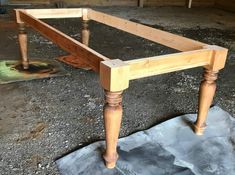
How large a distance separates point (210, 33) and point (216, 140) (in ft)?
10.2

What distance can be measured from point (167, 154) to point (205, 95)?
1.26 ft

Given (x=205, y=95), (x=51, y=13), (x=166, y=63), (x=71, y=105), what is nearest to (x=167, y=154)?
(x=205, y=95)

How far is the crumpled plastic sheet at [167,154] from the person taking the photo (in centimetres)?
144

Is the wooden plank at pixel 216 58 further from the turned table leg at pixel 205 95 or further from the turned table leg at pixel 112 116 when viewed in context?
the turned table leg at pixel 112 116

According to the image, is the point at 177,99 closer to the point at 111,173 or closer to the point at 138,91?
the point at 138,91

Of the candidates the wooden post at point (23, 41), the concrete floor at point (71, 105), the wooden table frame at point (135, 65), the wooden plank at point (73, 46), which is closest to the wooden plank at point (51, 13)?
the wooden post at point (23, 41)

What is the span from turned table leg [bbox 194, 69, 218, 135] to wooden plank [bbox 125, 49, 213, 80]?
9 cm

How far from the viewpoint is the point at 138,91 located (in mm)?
2391

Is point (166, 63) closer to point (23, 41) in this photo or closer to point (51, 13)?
point (51, 13)

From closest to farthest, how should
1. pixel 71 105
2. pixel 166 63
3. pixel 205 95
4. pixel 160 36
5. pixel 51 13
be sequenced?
pixel 166 63 → pixel 205 95 → pixel 160 36 → pixel 71 105 → pixel 51 13

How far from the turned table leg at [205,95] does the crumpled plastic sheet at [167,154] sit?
63mm

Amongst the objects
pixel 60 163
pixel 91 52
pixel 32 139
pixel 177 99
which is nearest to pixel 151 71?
pixel 91 52

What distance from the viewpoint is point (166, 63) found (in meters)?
1.36

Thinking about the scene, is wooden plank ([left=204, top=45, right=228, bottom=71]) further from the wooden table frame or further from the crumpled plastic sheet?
the crumpled plastic sheet
